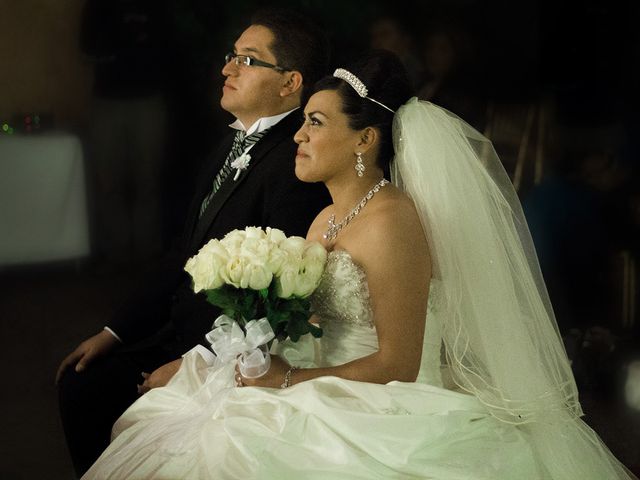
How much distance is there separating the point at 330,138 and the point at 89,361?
4.25 feet

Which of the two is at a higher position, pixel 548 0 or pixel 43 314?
pixel 548 0

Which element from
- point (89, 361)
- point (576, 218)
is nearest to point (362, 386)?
point (89, 361)

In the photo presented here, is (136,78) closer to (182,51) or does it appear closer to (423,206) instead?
(182,51)

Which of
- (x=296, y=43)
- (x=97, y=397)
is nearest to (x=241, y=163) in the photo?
(x=296, y=43)

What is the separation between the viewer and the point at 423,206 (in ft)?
9.09

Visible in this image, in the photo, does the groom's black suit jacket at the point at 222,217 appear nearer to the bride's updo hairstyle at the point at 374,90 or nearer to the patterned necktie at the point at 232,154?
the patterned necktie at the point at 232,154

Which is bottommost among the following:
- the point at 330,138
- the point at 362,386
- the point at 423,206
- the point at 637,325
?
the point at 637,325

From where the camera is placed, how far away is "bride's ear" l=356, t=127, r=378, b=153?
2.81 m

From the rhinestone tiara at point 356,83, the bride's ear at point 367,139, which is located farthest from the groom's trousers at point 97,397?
the rhinestone tiara at point 356,83

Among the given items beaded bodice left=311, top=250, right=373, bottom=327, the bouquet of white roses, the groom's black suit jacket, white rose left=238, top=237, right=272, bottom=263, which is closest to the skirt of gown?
the bouquet of white roses

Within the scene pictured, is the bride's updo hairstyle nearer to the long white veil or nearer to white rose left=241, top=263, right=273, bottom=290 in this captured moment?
the long white veil

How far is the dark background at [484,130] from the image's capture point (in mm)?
3490

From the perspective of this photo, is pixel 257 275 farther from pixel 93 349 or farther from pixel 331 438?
pixel 93 349

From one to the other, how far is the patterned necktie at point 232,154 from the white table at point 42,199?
1.54ft
